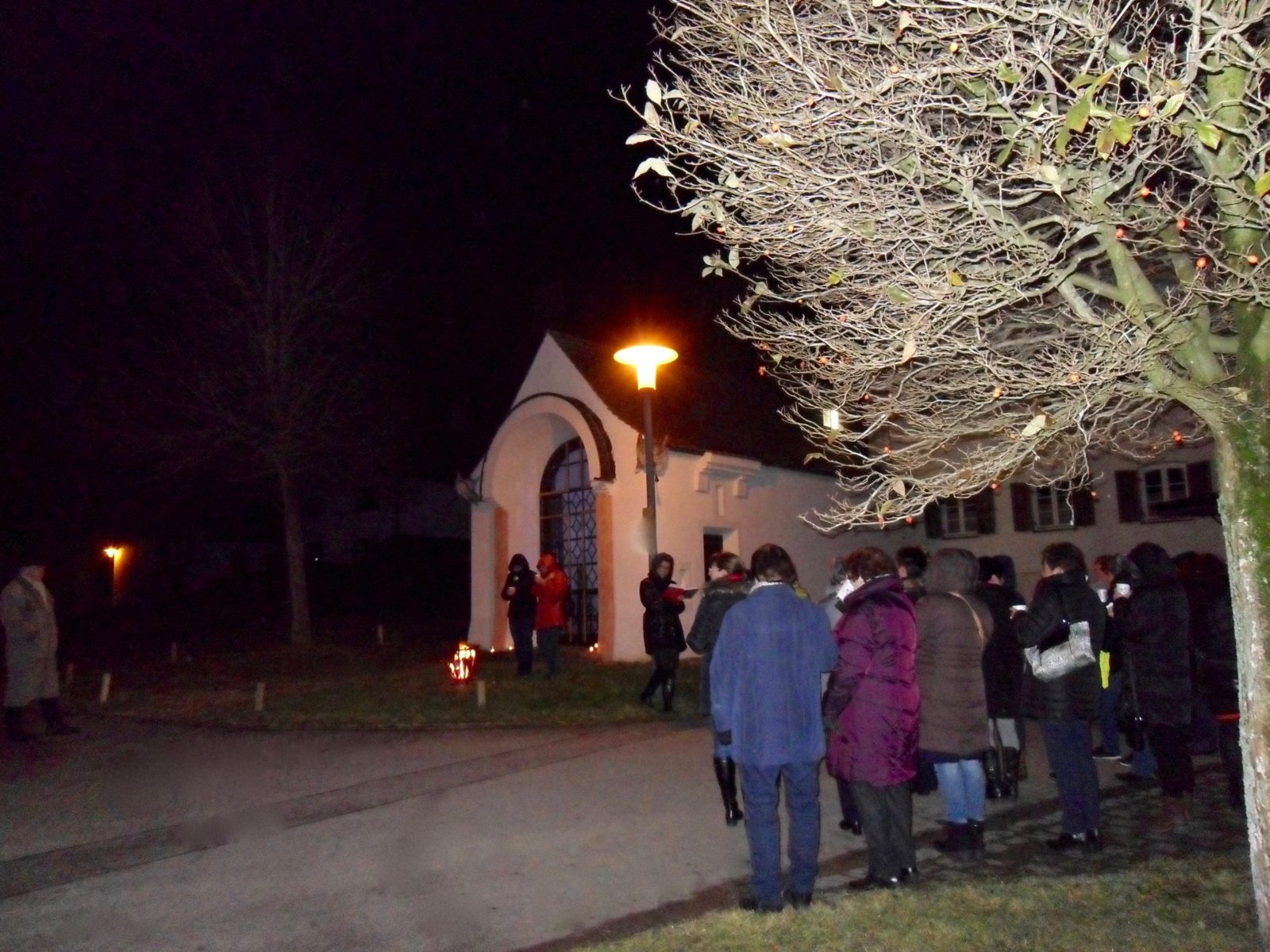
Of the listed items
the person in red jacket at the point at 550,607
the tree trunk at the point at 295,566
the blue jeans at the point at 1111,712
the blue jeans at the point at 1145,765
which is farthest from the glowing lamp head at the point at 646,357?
the tree trunk at the point at 295,566

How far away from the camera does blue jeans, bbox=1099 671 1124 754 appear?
27.7 feet

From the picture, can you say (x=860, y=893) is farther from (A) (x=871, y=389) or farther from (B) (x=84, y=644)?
(B) (x=84, y=644)

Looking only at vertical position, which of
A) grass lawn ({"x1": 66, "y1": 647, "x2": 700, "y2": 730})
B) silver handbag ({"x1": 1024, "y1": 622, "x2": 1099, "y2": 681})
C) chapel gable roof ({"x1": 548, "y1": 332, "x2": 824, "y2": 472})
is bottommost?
grass lawn ({"x1": 66, "y1": 647, "x2": 700, "y2": 730})

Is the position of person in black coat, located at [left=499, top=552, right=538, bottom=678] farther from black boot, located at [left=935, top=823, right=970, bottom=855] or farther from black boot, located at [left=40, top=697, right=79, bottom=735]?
black boot, located at [left=935, top=823, right=970, bottom=855]

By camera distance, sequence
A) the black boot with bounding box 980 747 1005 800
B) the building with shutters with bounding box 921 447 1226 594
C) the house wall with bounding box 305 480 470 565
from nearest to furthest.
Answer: the black boot with bounding box 980 747 1005 800 → the building with shutters with bounding box 921 447 1226 594 → the house wall with bounding box 305 480 470 565

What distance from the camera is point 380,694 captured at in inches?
546

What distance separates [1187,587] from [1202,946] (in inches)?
122

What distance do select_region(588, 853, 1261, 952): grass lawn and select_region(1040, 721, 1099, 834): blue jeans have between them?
674 millimetres

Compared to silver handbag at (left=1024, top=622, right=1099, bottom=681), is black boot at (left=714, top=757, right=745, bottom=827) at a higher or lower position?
lower

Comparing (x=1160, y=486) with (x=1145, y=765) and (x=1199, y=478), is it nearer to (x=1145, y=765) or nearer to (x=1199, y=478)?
(x=1199, y=478)

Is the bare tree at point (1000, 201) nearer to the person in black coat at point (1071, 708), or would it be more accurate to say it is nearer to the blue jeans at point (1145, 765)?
the person in black coat at point (1071, 708)

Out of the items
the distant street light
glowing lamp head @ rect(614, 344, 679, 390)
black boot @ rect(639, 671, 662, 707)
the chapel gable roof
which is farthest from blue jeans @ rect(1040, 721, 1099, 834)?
the distant street light

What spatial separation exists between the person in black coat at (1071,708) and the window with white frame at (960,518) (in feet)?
57.8

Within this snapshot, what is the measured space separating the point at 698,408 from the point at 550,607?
7308 mm
